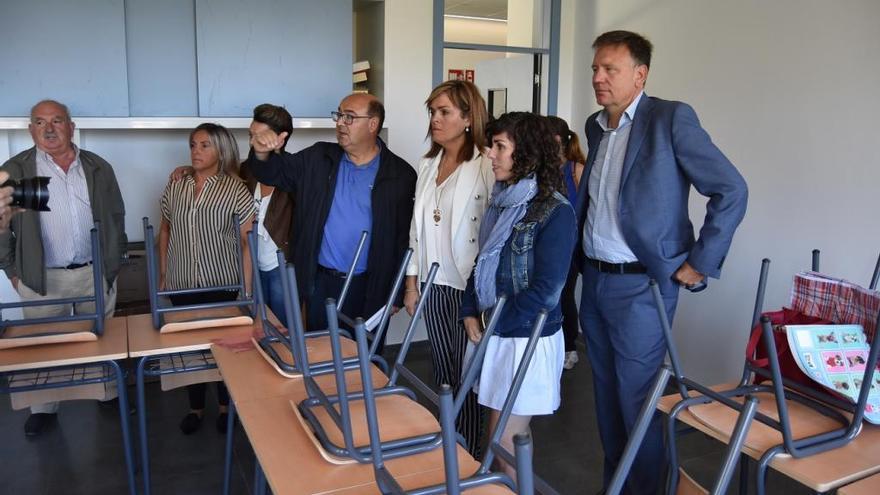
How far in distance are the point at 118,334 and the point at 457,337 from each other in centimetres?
115

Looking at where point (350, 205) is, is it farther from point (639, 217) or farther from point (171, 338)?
point (639, 217)

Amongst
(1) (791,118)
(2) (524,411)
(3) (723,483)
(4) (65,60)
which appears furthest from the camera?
(4) (65,60)

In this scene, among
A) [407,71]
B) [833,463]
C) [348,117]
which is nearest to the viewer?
[833,463]

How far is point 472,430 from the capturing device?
7.86 feet

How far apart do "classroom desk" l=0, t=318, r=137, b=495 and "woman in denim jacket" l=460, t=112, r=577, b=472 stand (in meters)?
1.16

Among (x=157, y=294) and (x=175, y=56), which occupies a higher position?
(x=175, y=56)

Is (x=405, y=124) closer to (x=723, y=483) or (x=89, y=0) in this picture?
(x=89, y=0)

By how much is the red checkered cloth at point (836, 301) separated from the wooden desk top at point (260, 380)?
1168 millimetres

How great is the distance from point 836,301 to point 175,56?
316 centimetres

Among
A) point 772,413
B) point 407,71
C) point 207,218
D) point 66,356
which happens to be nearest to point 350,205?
point 207,218

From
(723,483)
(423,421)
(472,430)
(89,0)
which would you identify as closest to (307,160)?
(472,430)

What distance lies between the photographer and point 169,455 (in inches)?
116

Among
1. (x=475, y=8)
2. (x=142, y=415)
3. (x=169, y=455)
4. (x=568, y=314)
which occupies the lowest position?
(x=169, y=455)

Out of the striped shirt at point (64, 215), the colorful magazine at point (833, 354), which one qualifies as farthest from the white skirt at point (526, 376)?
the striped shirt at point (64, 215)
